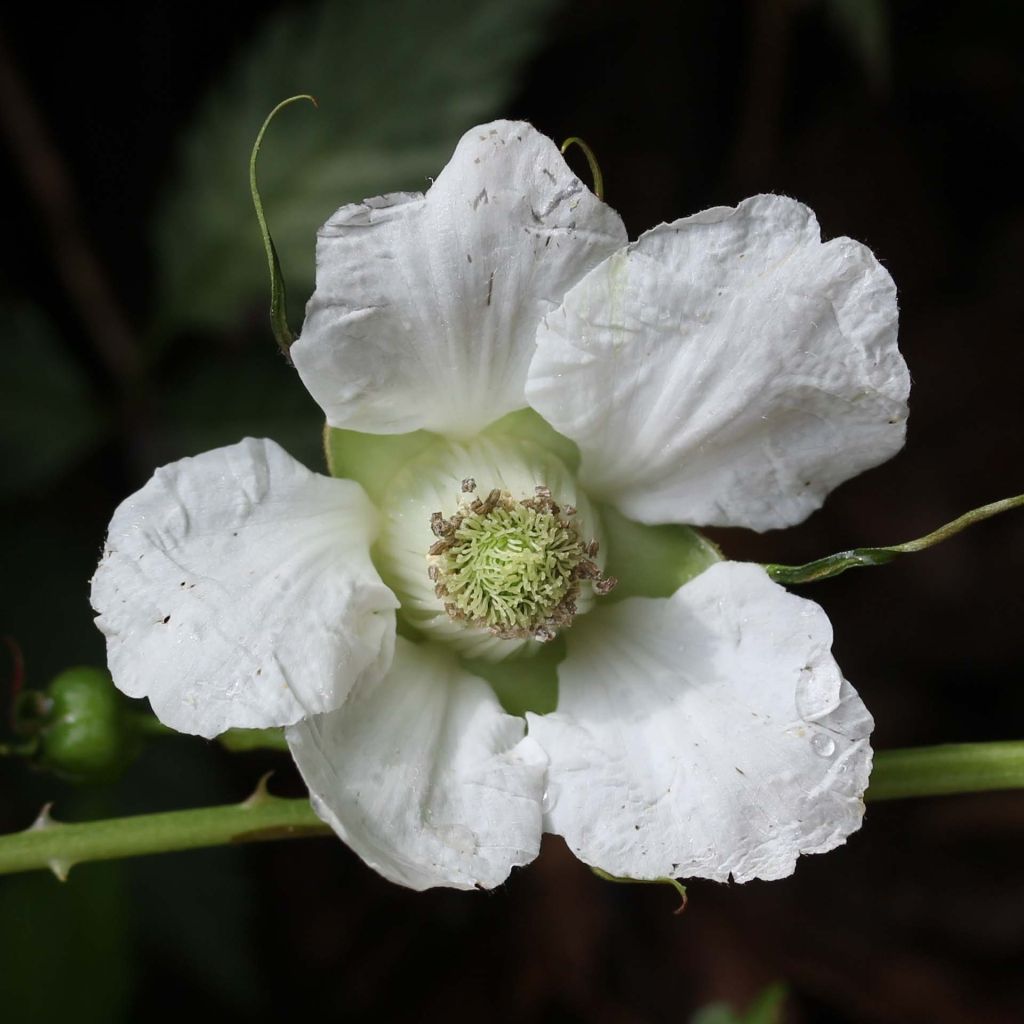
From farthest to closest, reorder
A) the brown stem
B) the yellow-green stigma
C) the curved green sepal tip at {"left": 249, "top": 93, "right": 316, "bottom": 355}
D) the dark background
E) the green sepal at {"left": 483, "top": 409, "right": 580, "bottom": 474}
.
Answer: the brown stem, the dark background, the green sepal at {"left": 483, "top": 409, "right": 580, "bottom": 474}, the yellow-green stigma, the curved green sepal tip at {"left": 249, "top": 93, "right": 316, "bottom": 355}

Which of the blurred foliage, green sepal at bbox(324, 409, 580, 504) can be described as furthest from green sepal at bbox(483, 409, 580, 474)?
the blurred foliage

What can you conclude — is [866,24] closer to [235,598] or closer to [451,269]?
[451,269]

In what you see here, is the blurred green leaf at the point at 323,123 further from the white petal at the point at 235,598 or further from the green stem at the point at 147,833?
the green stem at the point at 147,833

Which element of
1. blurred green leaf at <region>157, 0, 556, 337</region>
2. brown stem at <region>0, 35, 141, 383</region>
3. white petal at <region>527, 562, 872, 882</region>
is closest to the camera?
white petal at <region>527, 562, 872, 882</region>

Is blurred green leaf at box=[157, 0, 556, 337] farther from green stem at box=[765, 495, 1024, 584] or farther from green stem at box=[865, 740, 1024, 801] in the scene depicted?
green stem at box=[865, 740, 1024, 801]

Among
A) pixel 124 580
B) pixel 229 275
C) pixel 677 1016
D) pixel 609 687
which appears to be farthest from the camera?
pixel 677 1016

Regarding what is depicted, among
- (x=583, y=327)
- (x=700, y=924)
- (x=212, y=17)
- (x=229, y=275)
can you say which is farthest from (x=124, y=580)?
(x=700, y=924)

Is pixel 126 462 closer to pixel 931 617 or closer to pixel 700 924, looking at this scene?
pixel 700 924

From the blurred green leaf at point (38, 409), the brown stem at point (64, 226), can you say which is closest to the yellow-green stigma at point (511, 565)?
the blurred green leaf at point (38, 409)

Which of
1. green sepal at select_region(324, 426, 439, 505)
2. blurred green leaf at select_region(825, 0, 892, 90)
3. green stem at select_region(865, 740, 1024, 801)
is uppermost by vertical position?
blurred green leaf at select_region(825, 0, 892, 90)
